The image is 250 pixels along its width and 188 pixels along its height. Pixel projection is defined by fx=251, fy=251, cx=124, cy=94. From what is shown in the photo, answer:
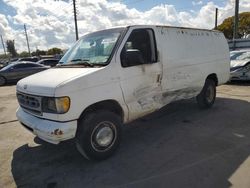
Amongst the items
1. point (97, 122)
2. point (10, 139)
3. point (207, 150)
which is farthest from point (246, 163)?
point (10, 139)

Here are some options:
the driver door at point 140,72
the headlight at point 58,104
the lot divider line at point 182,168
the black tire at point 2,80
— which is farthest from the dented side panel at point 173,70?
the black tire at point 2,80

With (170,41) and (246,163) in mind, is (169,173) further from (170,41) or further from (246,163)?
(170,41)

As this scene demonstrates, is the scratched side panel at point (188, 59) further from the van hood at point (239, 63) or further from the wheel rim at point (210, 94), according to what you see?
the van hood at point (239, 63)

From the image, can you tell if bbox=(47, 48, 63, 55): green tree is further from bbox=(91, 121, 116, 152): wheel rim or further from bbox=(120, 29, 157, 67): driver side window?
bbox=(91, 121, 116, 152): wheel rim

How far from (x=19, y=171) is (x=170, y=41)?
376 centimetres

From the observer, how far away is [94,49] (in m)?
4.56

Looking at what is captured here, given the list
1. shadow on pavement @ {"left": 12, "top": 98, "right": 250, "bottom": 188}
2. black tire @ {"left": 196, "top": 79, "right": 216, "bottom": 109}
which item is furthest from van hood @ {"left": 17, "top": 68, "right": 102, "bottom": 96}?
black tire @ {"left": 196, "top": 79, "right": 216, "bottom": 109}

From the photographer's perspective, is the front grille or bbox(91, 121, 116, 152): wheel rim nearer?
the front grille

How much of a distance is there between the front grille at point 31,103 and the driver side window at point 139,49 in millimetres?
1493

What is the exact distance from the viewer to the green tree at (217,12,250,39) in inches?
2115

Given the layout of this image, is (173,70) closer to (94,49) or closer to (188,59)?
(188,59)

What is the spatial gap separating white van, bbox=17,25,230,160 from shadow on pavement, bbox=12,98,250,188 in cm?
41

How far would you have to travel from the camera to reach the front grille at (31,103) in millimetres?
3840

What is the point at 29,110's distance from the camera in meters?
4.17
